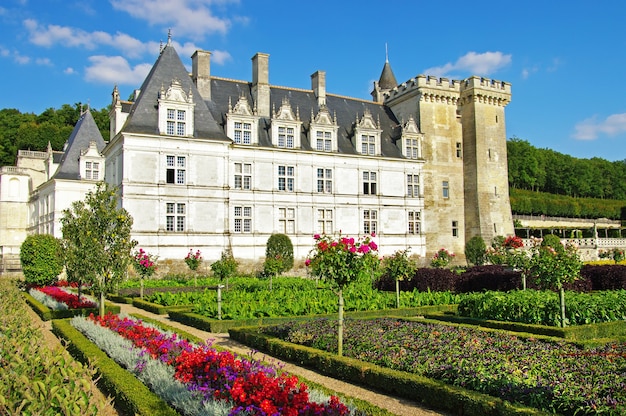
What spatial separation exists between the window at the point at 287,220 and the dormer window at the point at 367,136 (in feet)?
20.8

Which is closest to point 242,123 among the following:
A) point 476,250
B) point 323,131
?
point 323,131

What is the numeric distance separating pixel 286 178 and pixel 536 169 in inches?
1979

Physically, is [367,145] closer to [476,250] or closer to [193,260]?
[476,250]

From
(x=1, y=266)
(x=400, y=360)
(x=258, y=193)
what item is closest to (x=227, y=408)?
(x=400, y=360)

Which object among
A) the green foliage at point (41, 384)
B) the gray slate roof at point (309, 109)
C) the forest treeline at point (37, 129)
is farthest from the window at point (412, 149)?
the forest treeline at point (37, 129)

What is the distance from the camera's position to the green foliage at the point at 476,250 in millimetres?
35188

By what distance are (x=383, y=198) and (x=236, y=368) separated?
92.4 ft

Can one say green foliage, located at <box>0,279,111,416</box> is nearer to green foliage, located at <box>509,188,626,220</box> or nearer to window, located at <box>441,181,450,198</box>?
window, located at <box>441,181,450,198</box>

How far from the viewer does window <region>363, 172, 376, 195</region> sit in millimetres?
33938

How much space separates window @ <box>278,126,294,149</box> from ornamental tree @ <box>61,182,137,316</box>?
18077 millimetres

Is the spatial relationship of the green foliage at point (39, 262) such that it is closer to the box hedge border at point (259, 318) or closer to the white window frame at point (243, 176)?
the white window frame at point (243, 176)

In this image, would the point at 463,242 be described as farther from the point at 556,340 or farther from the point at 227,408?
the point at 227,408

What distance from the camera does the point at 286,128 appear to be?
103ft

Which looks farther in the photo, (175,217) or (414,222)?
(414,222)
